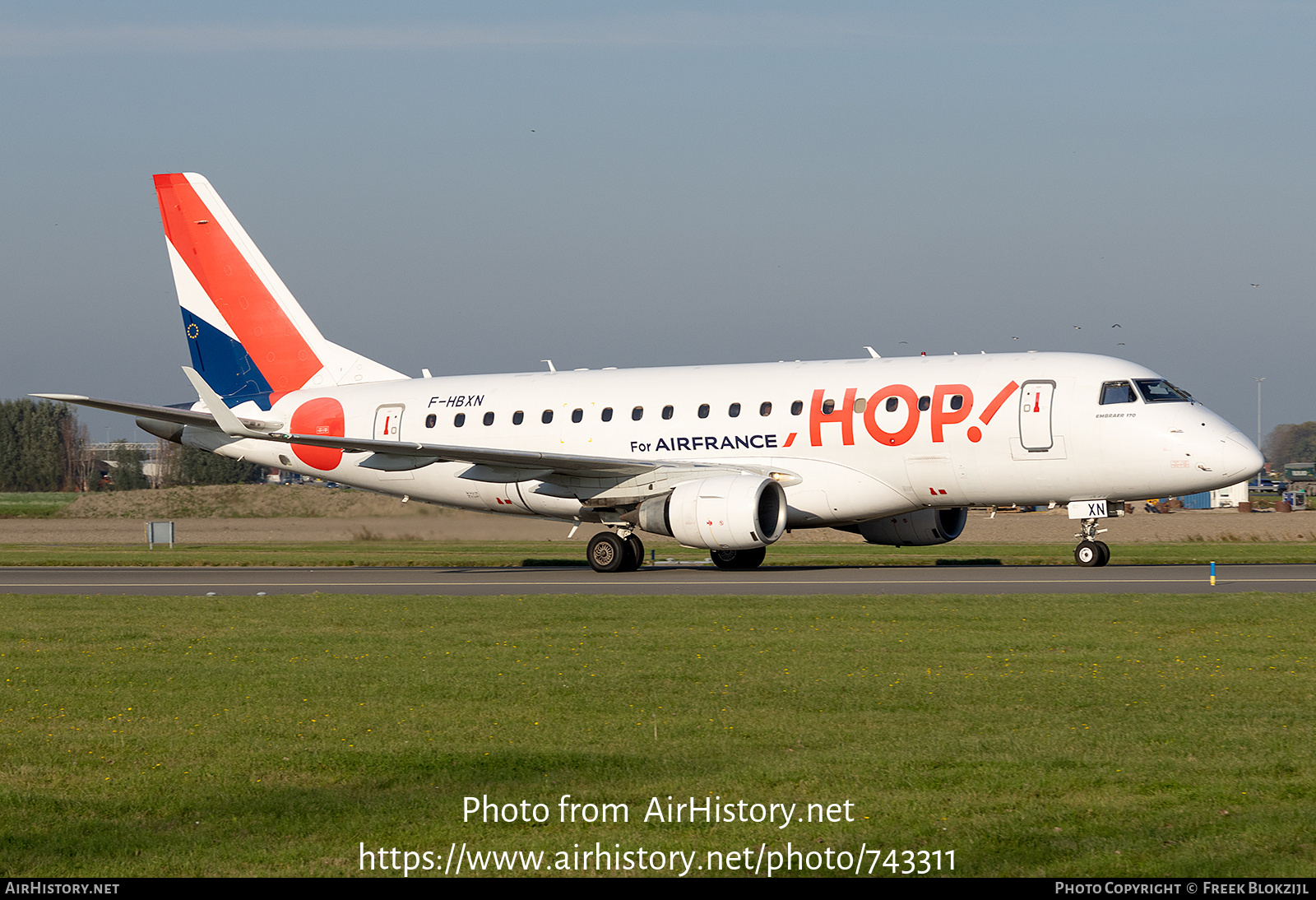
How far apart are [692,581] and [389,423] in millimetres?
10828

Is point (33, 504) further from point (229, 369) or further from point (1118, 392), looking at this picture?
point (1118, 392)

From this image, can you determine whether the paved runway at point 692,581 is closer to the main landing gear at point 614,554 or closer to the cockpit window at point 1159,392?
the main landing gear at point 614,554

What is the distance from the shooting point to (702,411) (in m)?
30.0

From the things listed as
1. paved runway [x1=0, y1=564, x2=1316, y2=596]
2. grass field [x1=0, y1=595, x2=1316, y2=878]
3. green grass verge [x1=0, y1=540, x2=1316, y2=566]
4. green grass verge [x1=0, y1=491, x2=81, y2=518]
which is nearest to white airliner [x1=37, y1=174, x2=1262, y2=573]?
paved runway [x1=0, y1=564, x2=1316, y2=596]

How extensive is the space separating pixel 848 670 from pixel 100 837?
7391 mm

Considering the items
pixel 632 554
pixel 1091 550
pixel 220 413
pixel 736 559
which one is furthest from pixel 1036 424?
pixel 220 413

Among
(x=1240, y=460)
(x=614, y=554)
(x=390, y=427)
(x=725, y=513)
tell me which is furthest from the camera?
Result: (x=390, y=427)

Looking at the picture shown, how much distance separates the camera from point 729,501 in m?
26.8

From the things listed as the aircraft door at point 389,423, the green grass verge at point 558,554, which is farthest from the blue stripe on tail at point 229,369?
the green grass verge at point 558,554

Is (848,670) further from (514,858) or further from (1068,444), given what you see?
(1068,444)

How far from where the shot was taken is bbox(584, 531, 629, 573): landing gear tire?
2959cm

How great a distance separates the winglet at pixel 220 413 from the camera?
28203 mm

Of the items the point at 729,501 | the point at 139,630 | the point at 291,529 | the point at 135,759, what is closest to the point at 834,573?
the point at 729,501

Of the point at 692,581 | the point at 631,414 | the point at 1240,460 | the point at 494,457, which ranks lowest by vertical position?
the point at 692,581
